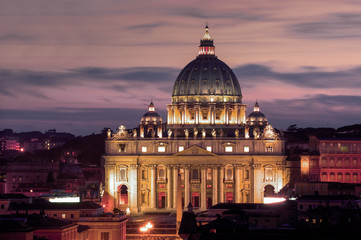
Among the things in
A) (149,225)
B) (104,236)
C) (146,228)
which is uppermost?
(149,225)

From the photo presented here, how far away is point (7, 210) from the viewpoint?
17562 centimetres

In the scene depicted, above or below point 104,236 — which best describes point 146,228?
above

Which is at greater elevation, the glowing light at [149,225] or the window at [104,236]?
the glowing light at [149,225]

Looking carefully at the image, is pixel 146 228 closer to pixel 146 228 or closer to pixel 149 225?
pixel 146 228

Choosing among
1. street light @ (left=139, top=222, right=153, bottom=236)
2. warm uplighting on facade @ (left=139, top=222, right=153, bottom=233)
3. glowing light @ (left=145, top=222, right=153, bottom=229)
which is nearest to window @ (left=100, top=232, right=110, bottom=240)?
street light @ (left=139, top=222, right=153, bottom=236)

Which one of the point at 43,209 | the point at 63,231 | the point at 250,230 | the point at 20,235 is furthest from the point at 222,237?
the point at 43,209

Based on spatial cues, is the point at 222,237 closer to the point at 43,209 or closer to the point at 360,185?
the point at 43,209

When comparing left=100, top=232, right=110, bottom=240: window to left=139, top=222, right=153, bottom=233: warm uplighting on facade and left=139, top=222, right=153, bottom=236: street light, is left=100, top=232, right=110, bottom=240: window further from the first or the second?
left=139, top=222, right=153, bottom=233: warm uplighting on facade

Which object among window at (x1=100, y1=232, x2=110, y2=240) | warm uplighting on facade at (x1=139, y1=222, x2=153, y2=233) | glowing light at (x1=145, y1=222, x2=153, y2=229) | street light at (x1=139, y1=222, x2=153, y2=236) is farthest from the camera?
glowing light at (x1=145, y1=222, x2=153, y2=229)

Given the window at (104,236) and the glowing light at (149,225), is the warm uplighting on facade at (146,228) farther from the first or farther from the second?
the window at (104,236)

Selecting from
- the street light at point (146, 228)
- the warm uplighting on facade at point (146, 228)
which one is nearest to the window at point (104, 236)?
the street light at point (146, 228)

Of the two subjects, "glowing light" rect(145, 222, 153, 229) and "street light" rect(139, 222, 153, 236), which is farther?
"glowing light" rect(145, 222, 153, 229)

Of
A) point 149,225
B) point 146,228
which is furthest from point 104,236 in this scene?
point 149,225

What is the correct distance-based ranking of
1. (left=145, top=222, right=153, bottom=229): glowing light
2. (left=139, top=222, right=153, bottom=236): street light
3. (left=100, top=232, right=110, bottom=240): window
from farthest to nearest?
(left=145, top=222, right=153, bottom=229): glowing light < (left=139, top=222, right=153, bottom=236): street light < (left=100, top=232, right=110, bottom=240): window
